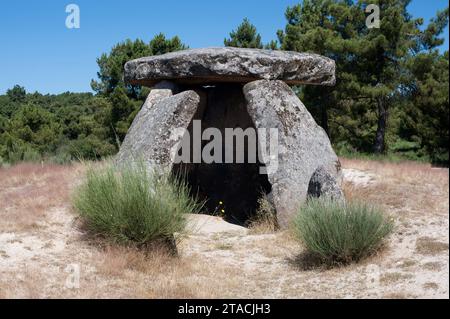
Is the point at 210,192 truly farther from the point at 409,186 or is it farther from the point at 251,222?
the point at 409,186

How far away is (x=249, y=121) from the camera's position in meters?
10.5

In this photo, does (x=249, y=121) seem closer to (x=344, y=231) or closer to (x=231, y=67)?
(x=231, y=67)

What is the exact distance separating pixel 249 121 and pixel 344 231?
192 inches

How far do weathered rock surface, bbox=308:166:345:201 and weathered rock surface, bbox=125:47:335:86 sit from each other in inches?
82.1

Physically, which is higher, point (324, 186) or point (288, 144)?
point (288, 144)

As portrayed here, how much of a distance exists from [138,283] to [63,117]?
24829 mm

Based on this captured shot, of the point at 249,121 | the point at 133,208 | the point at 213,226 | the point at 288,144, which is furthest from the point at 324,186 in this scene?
the point at 249,121

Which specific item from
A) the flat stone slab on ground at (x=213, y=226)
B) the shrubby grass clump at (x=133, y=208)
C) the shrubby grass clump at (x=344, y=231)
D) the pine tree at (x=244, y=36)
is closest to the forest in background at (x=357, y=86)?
the pine tree at (x=244, y=36)

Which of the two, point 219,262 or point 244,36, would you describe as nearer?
point 219,262

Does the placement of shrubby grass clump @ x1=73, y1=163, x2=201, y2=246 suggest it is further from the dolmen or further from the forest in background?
the forest in background

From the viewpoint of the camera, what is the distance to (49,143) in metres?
23.2

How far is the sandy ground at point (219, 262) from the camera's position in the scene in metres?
5.16
